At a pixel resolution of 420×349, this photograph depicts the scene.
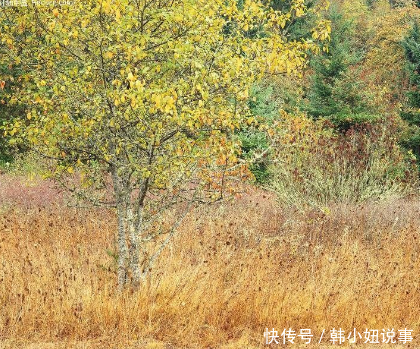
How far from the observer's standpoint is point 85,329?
584cm

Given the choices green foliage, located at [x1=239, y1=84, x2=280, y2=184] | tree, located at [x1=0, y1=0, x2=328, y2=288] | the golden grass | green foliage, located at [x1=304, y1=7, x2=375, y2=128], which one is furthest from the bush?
green foliage, located at [x1=304, y1=7, x2=375, y2=128]

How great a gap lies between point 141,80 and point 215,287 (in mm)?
2674

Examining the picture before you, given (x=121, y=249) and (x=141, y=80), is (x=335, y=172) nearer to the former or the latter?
(x=121, y=249)

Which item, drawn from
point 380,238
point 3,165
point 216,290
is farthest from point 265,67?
point 3,165

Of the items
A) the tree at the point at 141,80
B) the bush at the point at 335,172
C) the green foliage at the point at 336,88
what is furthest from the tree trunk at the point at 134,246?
the green foliage at the point at 336,88

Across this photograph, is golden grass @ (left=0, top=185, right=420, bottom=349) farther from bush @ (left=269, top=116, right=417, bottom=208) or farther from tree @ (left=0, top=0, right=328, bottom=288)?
bush @ (left=269, top=116, right=417, bottom=208)

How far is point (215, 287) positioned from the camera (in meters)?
6.53

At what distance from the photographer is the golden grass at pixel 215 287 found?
5918mm

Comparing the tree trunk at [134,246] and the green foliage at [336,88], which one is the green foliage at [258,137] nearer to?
the green foliage at [336,88]

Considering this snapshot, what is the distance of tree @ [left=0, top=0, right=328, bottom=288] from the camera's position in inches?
209

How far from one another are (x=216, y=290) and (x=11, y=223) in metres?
4.55

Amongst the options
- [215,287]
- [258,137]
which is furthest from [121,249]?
[258,137]

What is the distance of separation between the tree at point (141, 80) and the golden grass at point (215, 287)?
52cm

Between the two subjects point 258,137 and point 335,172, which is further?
point 258,137
